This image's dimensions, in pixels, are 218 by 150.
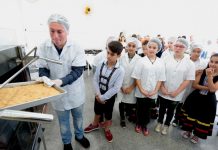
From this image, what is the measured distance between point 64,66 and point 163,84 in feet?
3.87

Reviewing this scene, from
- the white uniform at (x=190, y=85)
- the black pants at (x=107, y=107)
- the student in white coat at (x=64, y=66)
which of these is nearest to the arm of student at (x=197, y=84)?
the white uniform at (x=190, y=85)

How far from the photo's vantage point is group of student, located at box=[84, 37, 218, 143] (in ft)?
5.19

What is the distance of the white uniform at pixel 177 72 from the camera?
167cm

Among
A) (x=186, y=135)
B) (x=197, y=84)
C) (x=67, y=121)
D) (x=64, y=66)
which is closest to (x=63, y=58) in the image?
(x=64, y=66)

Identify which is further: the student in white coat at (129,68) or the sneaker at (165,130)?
the sneaker at (165,130)

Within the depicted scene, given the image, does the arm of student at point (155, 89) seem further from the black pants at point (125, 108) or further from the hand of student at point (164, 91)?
the black pants at point (125, 108)

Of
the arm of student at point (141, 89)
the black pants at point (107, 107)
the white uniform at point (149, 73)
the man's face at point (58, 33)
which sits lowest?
the black pants at point (107, 107)

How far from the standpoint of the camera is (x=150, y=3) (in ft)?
17.2

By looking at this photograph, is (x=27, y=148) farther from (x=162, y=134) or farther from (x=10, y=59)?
(x=162, y=134)

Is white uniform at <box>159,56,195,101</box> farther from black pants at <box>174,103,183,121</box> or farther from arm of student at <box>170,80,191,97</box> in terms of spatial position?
black pants at <box>174,103,183,121</box>

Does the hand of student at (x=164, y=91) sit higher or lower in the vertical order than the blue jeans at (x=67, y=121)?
higher

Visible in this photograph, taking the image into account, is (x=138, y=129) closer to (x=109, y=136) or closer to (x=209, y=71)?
(x=109, y=136)

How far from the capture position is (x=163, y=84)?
1.81m

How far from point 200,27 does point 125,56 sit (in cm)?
371
